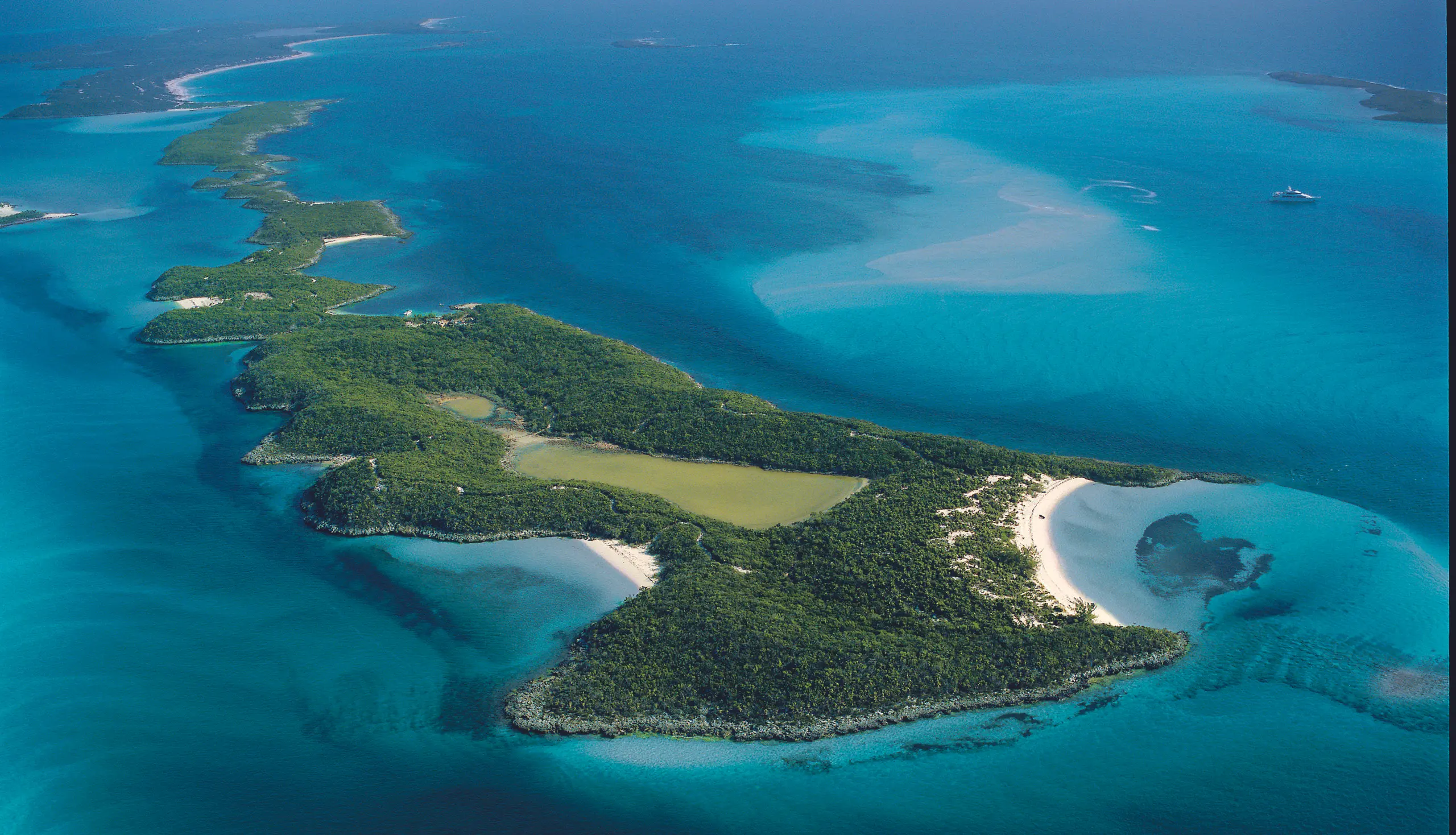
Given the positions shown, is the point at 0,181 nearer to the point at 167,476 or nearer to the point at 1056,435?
the point at 167,476

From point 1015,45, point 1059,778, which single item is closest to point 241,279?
point 1059,778

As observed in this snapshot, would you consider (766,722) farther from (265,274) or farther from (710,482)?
(265,274)

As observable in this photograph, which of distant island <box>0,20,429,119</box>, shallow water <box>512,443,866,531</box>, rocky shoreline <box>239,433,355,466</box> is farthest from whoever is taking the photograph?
distant island <box>0,20,429,119</box>

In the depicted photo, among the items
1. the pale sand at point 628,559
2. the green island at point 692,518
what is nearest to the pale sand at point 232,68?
the green island at point 692,518

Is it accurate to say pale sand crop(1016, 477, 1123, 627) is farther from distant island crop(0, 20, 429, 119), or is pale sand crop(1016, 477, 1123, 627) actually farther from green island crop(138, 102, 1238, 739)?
distant island crop(0, 20, 429, 119)

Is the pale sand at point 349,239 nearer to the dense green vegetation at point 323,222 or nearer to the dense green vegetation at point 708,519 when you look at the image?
the dense green vegetation at point 323,222

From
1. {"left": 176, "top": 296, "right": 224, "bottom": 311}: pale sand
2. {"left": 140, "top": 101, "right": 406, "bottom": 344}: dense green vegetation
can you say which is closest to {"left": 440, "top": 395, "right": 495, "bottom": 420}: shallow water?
{"left": 140, "top": 101, "right": 406, "bottom": 344}: dense green vegetation
